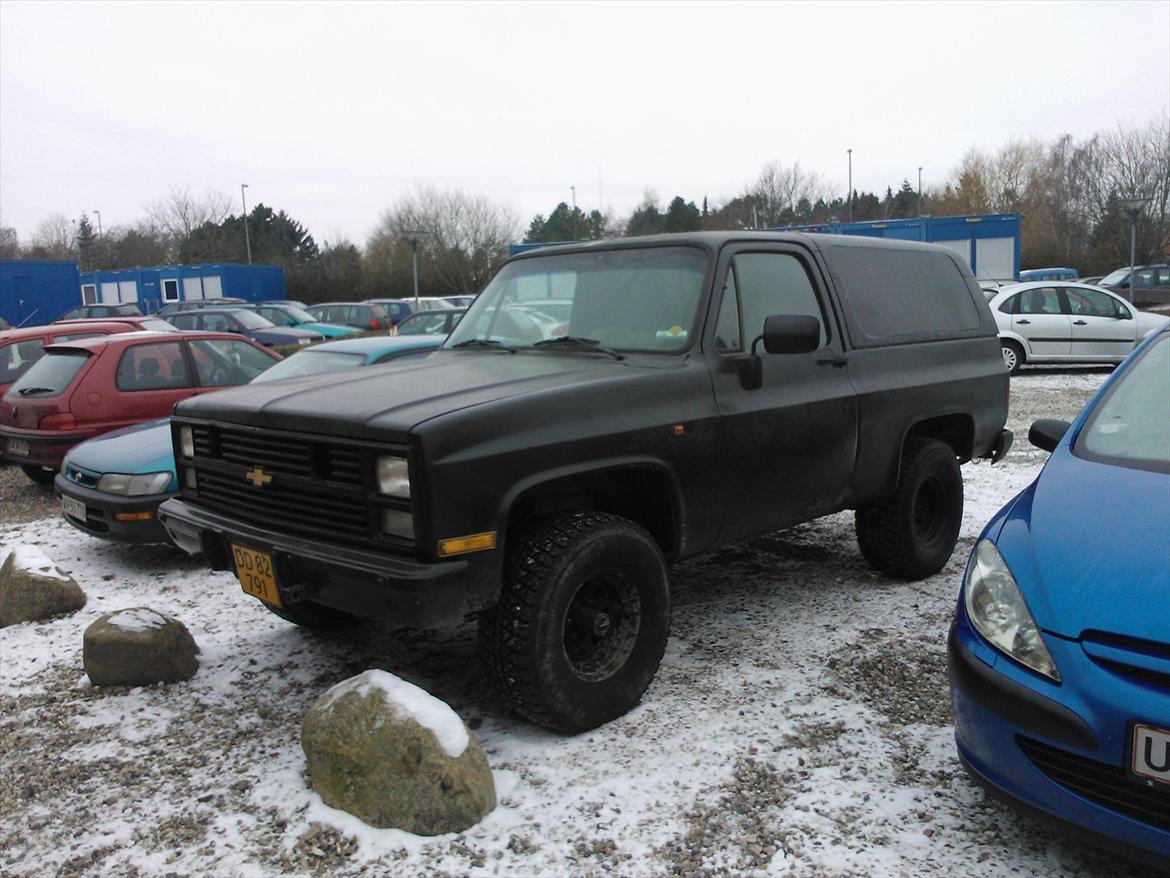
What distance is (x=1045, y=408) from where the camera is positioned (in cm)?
1213

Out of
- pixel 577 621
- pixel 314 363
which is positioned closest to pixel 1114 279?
pixel 314 363

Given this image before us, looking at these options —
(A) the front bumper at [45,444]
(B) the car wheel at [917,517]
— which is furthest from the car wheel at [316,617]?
(A) the front bumper at [45,444]

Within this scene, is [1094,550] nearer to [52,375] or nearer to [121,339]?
[121,339]

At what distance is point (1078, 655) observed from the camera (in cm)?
252

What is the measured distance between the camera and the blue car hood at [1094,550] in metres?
2.52

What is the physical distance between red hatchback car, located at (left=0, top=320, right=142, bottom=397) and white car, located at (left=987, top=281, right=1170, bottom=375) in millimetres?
13306

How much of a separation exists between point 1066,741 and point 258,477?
9.55 ft

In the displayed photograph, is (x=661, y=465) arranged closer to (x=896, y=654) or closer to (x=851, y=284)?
(x=896, y=654)

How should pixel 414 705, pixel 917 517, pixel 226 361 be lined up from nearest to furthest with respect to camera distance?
pixel 414 705 < pixel 917 517 < pixel 226 361

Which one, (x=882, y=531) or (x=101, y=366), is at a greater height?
(x=101, y=366)

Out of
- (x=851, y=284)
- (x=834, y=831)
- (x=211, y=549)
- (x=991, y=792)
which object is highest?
(x=851, y=284)

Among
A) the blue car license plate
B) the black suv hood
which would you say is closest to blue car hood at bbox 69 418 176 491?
the black suv hood

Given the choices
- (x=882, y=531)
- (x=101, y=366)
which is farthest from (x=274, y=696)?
(x=101, y=366)

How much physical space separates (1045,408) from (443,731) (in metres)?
11.1
